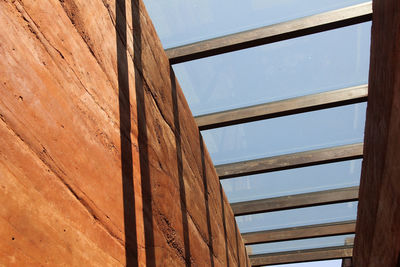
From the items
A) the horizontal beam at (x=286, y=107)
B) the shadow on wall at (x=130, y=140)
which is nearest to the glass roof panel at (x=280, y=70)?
the horizontal beam at (x=286, y=107)

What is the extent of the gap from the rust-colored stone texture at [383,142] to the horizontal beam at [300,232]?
9.34 ft

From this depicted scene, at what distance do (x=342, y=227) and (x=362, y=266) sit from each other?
192 centimetres

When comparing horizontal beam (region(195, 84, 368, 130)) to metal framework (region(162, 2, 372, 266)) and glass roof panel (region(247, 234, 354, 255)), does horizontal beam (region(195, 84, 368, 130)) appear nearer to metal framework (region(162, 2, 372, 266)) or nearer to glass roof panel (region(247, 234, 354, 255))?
metal framework (region(162, 2, 372, 266))

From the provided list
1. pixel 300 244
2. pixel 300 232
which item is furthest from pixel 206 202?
pixel 300 244

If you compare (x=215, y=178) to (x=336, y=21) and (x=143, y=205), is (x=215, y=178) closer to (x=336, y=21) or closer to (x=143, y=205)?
(x=336, y=21)

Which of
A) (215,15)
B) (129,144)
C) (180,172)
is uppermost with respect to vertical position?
(215,15)

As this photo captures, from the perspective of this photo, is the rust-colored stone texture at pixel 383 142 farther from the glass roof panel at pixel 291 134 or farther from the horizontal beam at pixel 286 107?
the glass roof panel at pixel 291 134

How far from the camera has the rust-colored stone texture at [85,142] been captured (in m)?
1.10

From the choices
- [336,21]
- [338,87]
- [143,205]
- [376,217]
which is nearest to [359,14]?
[336,21]

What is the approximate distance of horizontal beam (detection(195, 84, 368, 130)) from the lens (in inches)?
163

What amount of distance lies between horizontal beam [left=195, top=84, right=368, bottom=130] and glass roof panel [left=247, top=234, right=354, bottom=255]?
3.97 m

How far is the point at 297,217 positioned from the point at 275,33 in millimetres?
4022

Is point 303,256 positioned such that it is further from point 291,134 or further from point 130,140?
point 130,140

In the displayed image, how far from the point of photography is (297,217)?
A: 6754 mm
